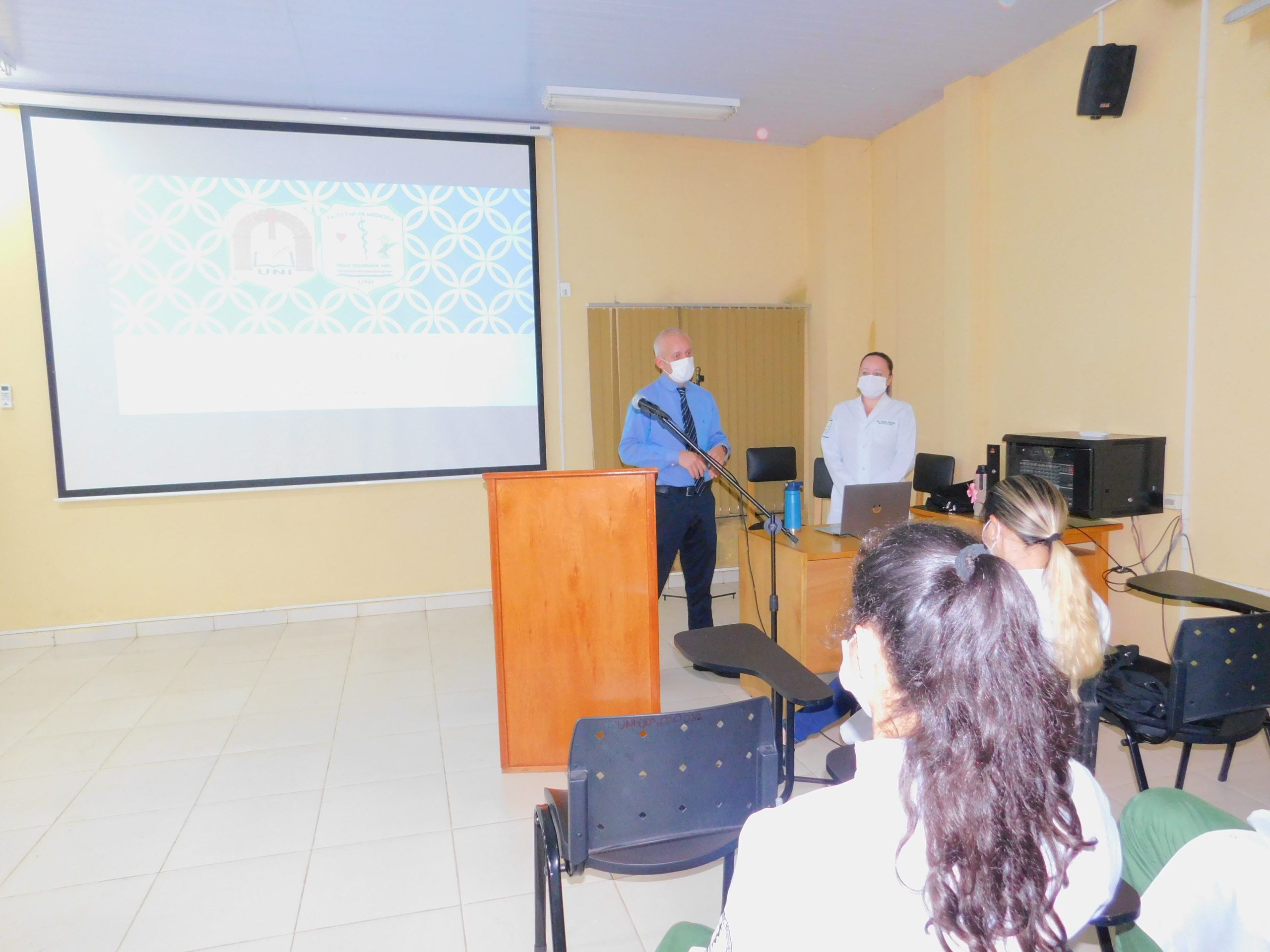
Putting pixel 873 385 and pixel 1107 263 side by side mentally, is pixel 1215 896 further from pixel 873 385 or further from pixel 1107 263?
pixel 1107 263

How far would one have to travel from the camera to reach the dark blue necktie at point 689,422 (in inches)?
148

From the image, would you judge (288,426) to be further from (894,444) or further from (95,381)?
(894,444)

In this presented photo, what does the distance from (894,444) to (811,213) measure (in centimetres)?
231

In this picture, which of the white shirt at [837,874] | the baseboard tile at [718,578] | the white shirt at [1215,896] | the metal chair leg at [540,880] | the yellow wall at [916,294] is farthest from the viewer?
the baseboard tile at [718,578]

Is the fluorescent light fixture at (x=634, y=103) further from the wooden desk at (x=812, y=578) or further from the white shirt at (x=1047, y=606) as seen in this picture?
the white shirt at (x=1047, y=606)

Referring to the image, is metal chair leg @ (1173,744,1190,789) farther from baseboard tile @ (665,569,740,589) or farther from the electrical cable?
baseboard tile @ (665,569,740,589)

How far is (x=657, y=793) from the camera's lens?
1.49m

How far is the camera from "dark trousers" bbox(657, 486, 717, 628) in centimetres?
374

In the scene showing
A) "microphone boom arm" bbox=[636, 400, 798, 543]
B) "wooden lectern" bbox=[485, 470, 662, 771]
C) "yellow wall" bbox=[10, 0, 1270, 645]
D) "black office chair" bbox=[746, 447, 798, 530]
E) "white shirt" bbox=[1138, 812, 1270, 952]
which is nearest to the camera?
"white shirt" bbox=[1138, 812, 1270, 952]

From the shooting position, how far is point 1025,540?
1.91m

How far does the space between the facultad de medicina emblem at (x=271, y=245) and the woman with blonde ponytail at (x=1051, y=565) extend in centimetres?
412

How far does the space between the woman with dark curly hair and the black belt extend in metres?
2.90

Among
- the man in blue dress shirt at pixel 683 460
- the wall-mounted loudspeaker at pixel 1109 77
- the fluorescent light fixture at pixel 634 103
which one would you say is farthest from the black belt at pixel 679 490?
the wall-mounted loudspeaker at pixel 1109 77

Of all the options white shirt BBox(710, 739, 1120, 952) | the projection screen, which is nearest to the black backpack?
white shirt BBox(710, 739, 1120, 952)
